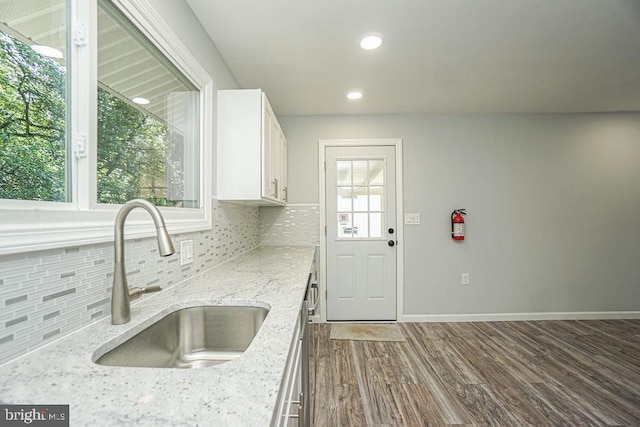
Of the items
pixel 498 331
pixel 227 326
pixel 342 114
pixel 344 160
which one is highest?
pixel 342 114

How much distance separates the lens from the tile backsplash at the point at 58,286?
0.69 m

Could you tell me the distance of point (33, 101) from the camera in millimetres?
831

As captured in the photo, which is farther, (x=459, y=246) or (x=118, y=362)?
(x=459, y=246)

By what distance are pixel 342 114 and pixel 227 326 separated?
286 centimetres

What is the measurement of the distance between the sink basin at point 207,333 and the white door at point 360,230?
233cm

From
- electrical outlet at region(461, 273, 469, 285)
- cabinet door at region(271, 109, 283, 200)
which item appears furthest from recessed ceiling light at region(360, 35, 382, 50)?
electrical outlet at region(461, 273, 469, 285)

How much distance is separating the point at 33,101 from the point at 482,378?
2828mm

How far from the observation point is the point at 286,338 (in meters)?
→ 0.80

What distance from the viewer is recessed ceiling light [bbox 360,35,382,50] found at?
1972mm

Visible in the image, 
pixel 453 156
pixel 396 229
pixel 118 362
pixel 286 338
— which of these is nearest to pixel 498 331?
pixel 396 229

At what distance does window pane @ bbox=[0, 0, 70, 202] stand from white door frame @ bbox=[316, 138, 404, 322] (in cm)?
263

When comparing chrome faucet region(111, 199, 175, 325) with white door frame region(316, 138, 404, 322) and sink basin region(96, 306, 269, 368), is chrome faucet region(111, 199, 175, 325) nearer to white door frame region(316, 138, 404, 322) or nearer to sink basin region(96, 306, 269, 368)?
sink basin region(96, 306, 269, 368)

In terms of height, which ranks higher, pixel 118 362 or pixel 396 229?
pixel 396 229

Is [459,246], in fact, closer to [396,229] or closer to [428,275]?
[428,275]
